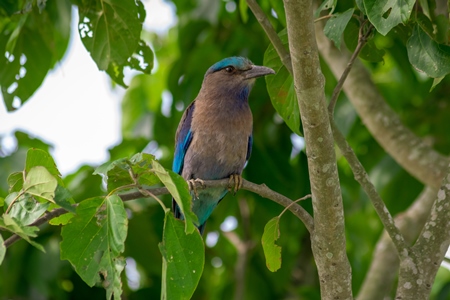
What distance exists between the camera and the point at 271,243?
3287 millimetres

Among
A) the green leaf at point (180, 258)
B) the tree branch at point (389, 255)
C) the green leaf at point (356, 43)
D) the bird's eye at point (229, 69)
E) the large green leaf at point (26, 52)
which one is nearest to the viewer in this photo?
the green leaf at point (180, 258)

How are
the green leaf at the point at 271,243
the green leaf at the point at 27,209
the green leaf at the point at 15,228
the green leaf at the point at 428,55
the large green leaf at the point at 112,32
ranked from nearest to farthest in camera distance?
the green leaf at the point at 15,228
the green leaf at the point at 27,209
the green leaf at the point at 428,55
the green leaf at the point at 271,243
the large green leaf at the point at 112,32

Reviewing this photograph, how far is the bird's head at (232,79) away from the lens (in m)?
5.02

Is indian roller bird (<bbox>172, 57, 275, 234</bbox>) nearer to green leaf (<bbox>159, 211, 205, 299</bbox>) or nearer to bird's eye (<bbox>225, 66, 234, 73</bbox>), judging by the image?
bird's eye (<bbox>225, 66, 234, 73</bbox>)

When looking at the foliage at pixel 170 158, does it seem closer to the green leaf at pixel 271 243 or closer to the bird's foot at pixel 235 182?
the green leaf at pixel 271 243

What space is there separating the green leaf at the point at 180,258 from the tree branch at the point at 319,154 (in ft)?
1.78

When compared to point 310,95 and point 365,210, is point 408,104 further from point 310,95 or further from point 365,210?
point 310,95

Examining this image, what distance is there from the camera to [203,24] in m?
5.71

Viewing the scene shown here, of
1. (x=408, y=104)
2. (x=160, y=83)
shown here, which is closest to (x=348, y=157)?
(x=408, y=104)

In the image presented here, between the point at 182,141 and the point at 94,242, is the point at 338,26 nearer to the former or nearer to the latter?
the point at 94,242

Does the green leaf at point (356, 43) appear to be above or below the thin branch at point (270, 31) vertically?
below

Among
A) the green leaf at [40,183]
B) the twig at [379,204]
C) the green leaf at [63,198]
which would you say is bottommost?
the twig at [379,204]

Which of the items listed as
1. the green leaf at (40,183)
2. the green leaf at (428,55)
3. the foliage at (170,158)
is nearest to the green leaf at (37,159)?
the foliage at (170,158)

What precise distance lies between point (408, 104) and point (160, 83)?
252 centimetres
